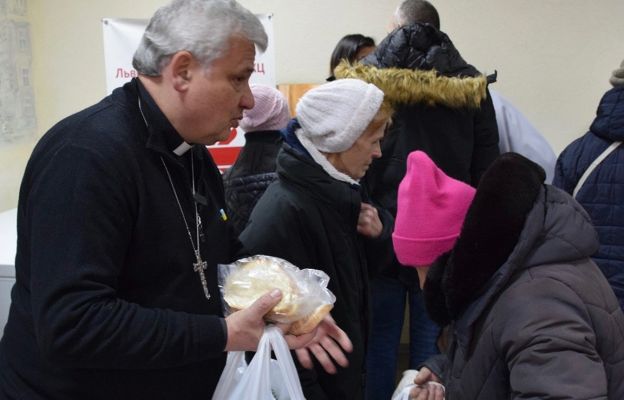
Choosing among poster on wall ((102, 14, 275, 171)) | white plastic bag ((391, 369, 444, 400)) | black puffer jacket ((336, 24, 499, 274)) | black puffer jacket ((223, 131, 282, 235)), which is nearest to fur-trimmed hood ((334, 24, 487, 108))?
black puffer jacket ((336, 24, 499, 274))

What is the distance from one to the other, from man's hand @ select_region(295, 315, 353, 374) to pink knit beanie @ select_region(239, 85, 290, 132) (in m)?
1.06

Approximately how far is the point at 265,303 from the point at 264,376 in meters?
0.18

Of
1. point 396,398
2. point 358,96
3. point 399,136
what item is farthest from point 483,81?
point 396,398

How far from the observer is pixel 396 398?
1481mm

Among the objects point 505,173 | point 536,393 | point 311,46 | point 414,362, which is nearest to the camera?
point 536,393

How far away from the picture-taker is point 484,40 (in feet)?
11.1

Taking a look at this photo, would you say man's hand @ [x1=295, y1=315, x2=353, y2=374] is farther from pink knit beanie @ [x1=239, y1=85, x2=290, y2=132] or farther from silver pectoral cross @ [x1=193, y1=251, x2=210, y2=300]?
pink knit beanie @ [x1=239, y1=85, x2=290, y2=132]

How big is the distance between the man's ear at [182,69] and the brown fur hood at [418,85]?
1.10 metres

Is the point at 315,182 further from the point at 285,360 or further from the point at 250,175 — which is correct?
the point at 285,360

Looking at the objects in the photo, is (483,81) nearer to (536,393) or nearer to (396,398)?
(396,398)

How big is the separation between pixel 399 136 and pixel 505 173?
1.15 meters

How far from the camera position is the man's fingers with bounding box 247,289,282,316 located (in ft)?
3.39

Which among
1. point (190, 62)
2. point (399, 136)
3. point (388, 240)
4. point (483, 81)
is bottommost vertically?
point (388, 240)

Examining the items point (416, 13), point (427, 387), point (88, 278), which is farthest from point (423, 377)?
point (416, 13)
